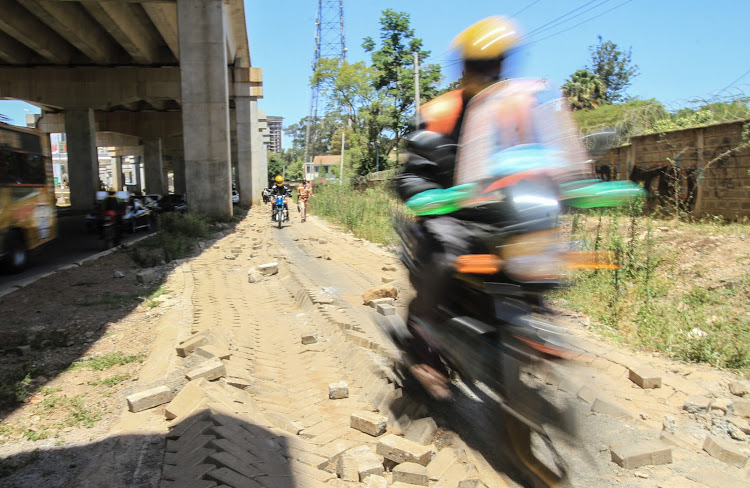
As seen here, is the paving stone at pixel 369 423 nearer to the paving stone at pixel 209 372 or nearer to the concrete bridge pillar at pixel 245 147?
the paving stone at pixel 209 372

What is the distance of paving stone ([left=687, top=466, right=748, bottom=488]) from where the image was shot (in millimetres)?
2629

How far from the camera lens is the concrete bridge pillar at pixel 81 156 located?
2903cm

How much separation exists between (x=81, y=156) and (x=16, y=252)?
74.7 feet

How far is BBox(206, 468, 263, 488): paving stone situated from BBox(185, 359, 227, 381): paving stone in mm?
1368

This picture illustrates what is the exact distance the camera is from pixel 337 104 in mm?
42156

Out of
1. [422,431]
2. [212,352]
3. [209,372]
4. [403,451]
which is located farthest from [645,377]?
[212,352]

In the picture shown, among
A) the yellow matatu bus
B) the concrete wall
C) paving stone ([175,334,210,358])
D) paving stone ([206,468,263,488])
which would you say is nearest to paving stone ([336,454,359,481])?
paving stone ([206,468,263,488])

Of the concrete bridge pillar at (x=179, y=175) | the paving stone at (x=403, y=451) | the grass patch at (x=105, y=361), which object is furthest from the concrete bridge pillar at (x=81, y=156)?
the paving stone at (x=403, y=451)

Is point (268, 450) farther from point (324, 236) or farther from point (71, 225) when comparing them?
point (71, 225)

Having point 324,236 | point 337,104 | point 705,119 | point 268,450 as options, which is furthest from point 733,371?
point 337,104

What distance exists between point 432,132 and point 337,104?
40.6 meters

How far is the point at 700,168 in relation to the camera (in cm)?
881

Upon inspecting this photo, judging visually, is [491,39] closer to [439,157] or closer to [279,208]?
[439,157]

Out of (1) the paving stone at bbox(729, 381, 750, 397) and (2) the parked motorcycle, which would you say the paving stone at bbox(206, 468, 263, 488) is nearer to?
(1) the paving stone at bbox(729, 381, 750, 397)
